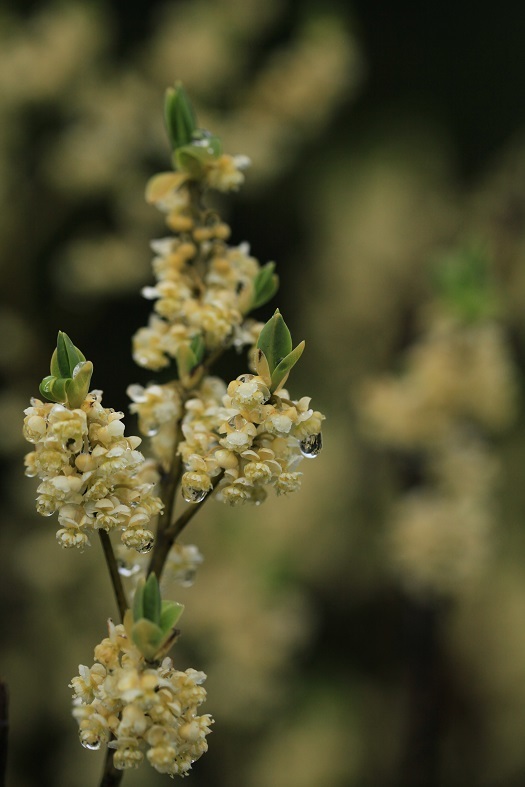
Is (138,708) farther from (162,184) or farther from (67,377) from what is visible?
(162,184)

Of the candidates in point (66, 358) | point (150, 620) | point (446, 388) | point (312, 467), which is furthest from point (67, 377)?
point (312, 467)

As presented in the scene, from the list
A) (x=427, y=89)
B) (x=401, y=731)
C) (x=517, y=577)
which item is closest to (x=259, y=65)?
(x=427, y=89)

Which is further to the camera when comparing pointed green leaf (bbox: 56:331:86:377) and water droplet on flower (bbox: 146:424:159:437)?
water droplet on flower (bbox: 146:424:159:437)

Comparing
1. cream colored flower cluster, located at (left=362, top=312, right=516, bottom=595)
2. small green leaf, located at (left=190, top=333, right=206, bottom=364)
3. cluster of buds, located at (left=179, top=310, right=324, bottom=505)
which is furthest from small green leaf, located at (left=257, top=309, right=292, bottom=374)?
cream colored flower cluster, located at (left=362, top=312, right=516, bottom=595)

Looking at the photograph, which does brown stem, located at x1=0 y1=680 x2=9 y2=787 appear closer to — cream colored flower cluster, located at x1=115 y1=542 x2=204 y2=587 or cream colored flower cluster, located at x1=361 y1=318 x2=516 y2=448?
cream colored flower cluster, located at x1=115 y1=542 x2=204 y2=587

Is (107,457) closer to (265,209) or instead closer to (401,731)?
(401,731)
